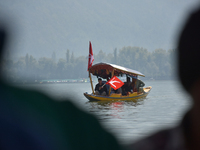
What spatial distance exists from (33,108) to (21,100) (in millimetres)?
58

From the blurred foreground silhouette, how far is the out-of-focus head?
32 centimetres

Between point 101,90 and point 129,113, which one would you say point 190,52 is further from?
point 101,90

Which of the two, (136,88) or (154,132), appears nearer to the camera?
(154,132)

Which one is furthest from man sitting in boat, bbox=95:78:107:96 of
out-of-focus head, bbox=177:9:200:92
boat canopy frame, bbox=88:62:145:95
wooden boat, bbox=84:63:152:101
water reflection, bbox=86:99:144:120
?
out-of-focus head, bbox=177:9:200:92

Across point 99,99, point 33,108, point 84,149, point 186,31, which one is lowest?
point 99,99

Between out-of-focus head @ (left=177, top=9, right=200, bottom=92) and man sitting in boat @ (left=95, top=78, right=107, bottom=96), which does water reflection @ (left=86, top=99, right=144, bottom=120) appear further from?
out-of-focus head @ (left=177, top=9, right=200, bottom=92)

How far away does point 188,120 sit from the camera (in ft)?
3.52

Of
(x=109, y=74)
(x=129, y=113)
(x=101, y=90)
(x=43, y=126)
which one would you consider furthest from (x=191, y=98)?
(x=109, y=74)

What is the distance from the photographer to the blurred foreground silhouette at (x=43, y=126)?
41.7 inches

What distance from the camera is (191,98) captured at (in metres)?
1.03

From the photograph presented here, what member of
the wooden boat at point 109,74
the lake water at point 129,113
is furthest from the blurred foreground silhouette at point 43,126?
the wooden boat at point 109,74

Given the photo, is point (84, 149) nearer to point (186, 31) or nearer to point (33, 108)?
point (33, 108)

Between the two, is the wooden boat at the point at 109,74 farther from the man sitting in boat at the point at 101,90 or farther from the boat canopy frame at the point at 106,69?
the man sitting in boat at the point at 101,90

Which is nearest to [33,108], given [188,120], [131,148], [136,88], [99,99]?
[131,148]
